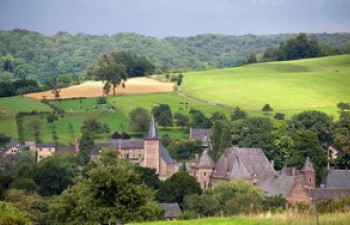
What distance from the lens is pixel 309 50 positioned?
164625 mm

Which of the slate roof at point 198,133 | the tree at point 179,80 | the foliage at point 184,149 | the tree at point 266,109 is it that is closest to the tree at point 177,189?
the foliage at point 184,149

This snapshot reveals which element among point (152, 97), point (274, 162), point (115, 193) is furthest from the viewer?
point (152, 97)

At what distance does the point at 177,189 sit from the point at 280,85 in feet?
207

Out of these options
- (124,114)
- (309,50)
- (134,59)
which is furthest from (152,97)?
(309,50)

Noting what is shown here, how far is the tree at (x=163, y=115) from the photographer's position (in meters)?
105

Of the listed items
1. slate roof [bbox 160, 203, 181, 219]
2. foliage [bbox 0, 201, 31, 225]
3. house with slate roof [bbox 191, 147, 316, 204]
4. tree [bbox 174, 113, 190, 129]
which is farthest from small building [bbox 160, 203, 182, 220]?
tree [bbox 174, 113, 190, 129]

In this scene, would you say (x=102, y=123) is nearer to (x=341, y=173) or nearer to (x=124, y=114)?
(x=124, y=114)

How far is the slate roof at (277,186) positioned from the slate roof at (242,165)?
4.31 m

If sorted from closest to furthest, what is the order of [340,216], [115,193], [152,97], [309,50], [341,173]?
[340,216] < [115,193] < [341,173] < [152,97] < [309,50]

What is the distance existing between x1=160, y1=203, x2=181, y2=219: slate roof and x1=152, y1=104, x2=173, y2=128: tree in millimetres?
41239

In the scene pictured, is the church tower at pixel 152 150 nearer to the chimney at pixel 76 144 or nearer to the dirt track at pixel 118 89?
the chimney at pixel 76 144

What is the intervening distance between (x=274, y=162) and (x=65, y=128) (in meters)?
30.1

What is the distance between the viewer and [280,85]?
12862 centimetres

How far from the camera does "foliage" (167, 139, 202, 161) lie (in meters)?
94.4
